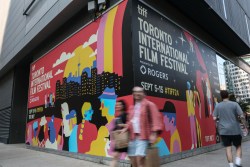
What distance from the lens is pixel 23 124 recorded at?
1595cm

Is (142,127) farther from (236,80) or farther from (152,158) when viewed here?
(236,80)

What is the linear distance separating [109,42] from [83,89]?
2.05 m

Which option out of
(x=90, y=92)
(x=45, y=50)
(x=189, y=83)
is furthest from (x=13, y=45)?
(x=189, y=83)

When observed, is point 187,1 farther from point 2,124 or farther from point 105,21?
point 2,124

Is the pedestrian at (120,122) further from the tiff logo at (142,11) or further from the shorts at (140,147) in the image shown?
the tiff logo at (142,11)

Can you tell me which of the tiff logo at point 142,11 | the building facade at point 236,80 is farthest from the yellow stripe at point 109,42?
the building facade at point 236,80

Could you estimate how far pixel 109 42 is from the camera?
711 centimetres

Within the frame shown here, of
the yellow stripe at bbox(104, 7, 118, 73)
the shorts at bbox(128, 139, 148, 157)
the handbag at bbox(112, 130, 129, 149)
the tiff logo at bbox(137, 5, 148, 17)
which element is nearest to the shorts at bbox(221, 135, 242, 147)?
the shorts at bbox(128, 139, 148, 157)

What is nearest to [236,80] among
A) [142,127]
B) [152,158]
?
[142,127]

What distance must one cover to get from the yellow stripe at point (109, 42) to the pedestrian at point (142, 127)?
10.8 feet

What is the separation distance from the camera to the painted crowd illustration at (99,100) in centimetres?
683

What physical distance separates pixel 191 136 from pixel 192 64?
2911mm

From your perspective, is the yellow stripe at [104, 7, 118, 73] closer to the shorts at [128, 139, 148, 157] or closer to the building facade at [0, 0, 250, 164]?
the building facade at [0, 0, 250, 164]

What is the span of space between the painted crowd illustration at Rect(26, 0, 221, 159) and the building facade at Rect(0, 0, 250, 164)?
1.3 inches
